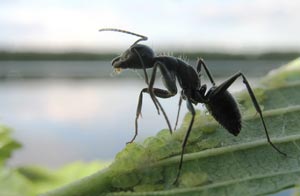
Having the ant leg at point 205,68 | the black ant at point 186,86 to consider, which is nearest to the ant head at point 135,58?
the black ant at point 186,86

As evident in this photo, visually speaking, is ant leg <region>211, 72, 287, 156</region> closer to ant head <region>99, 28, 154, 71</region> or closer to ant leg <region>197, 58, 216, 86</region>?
ant leg <region>197, 58, 216, 86</region>

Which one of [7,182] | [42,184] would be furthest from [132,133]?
[7,182]

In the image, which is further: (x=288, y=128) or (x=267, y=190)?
(x=288, y=128)

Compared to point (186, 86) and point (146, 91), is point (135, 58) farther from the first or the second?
point (186, 86)

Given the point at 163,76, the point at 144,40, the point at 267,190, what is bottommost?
the point at 267,190

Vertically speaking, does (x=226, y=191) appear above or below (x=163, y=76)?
below

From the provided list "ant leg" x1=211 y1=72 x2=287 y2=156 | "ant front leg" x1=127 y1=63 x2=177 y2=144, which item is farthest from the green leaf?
"ant front leg" x1=127 y1=63 x2=177 y2=144

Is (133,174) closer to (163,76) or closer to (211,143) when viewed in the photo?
(211,143)
